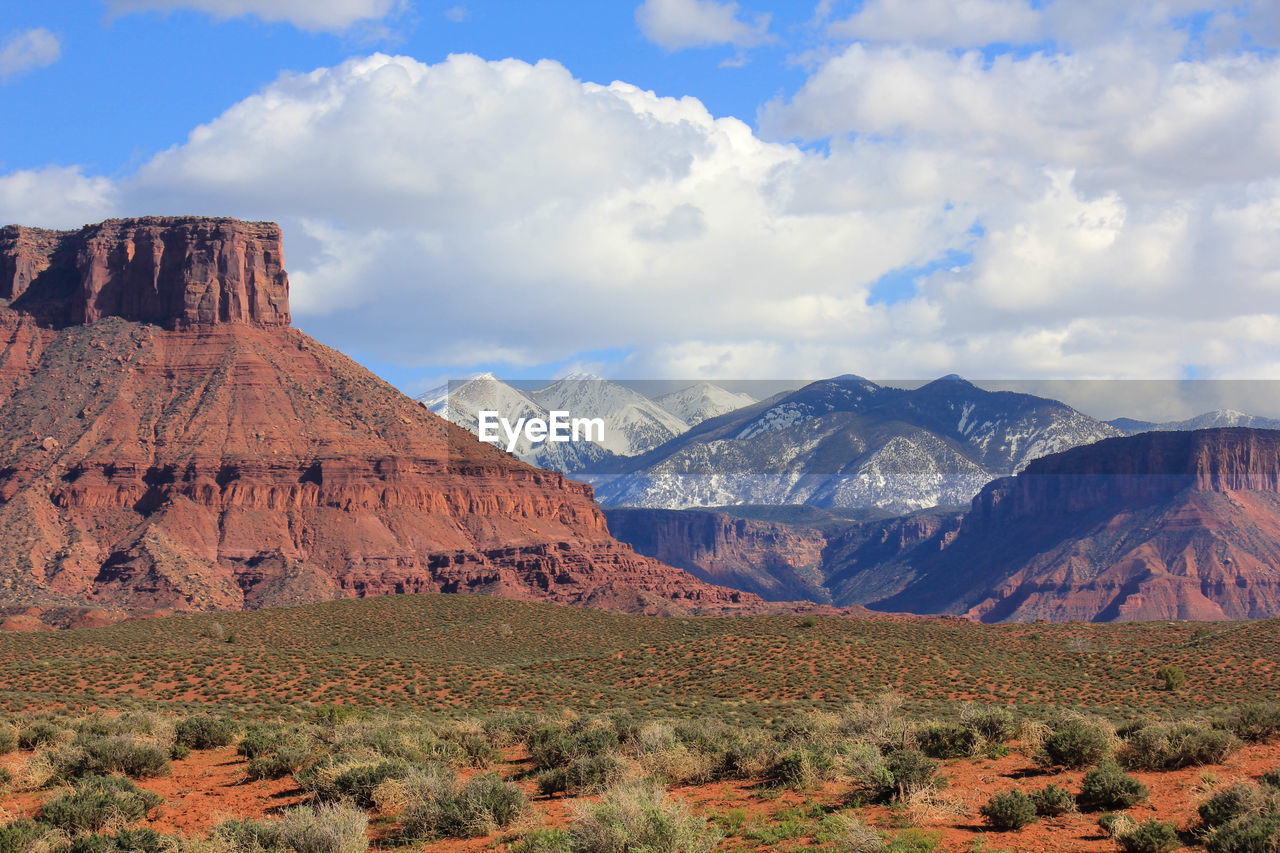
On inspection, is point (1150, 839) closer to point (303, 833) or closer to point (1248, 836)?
point (1248, 836)

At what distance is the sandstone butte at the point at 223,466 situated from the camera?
134250 mm

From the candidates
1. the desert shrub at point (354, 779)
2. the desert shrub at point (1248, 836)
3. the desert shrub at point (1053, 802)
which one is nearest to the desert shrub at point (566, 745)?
the desert shrub at point (354, 779)

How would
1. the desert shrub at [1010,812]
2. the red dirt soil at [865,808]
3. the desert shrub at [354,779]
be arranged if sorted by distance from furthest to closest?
1. the desert shrub at [354,779]
2. the desert shrub at [1010,812]
3. the red dirt soil at [865,808]

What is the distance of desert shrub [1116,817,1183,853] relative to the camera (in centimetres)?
1744

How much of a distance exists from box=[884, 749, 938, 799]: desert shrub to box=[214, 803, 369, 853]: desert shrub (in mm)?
8983

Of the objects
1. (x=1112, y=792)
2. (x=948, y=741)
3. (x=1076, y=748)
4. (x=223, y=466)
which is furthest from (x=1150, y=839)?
(x=223, y=466)

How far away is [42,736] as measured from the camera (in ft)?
93.5

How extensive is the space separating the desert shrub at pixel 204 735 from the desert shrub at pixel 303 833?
10.6 meters

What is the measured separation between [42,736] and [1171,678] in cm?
3806

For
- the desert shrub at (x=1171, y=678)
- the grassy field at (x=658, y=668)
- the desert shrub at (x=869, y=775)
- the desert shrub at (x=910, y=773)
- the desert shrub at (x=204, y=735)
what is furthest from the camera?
the desert shrub at (x=1171, y=678)

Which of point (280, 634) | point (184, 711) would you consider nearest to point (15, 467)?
point (280, 634)

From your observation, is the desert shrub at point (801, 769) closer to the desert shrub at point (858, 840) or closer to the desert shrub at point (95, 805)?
the desert shrub at point (858, 840)

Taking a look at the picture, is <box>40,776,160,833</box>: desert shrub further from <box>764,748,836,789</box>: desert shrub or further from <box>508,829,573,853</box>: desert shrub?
<box>764,748,836,789</box>: desert shrub

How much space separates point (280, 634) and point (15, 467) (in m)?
83.8
